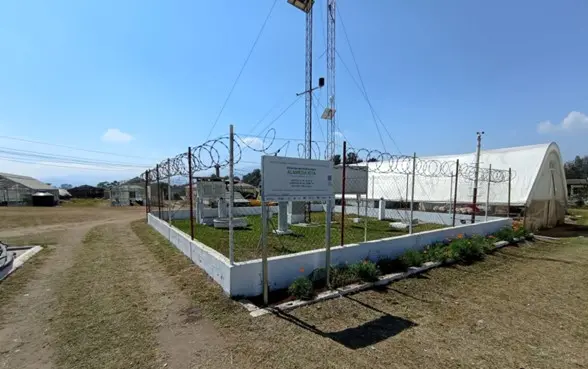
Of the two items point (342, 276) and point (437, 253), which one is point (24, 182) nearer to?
point (342, 276)

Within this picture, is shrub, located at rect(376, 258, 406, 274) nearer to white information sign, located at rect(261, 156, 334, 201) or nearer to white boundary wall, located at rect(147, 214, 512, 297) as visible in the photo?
white boundary wall, located at rect(147, 214, 512, 297)

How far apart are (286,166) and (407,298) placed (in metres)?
3.00

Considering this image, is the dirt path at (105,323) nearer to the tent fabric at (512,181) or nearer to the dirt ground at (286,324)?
the dirt ground at (286,324)

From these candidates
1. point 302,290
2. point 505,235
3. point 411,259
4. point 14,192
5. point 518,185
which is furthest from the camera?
point 14,192

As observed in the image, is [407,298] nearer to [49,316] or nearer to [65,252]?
[49,316]

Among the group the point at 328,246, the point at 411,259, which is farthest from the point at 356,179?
the point at 328,246

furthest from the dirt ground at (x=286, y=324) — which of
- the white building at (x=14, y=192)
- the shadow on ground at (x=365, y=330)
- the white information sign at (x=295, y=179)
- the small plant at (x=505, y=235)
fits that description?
the white building at (x=14, y=192)

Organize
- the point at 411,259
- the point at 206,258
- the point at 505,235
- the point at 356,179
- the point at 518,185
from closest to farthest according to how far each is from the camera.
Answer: the point at 206,258 → the point at 411,259 → the point at 356,179 → the point at 505,235 → the point at 518,185

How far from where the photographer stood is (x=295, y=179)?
4.81 m

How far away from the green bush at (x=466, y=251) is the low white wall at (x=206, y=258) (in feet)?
18.0

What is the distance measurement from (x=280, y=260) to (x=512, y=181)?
1551cm

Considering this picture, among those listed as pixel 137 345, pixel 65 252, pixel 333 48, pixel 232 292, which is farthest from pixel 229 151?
pixel 333 48

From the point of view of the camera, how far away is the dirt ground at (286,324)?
3.26m

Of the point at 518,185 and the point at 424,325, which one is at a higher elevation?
the point at 518,185
